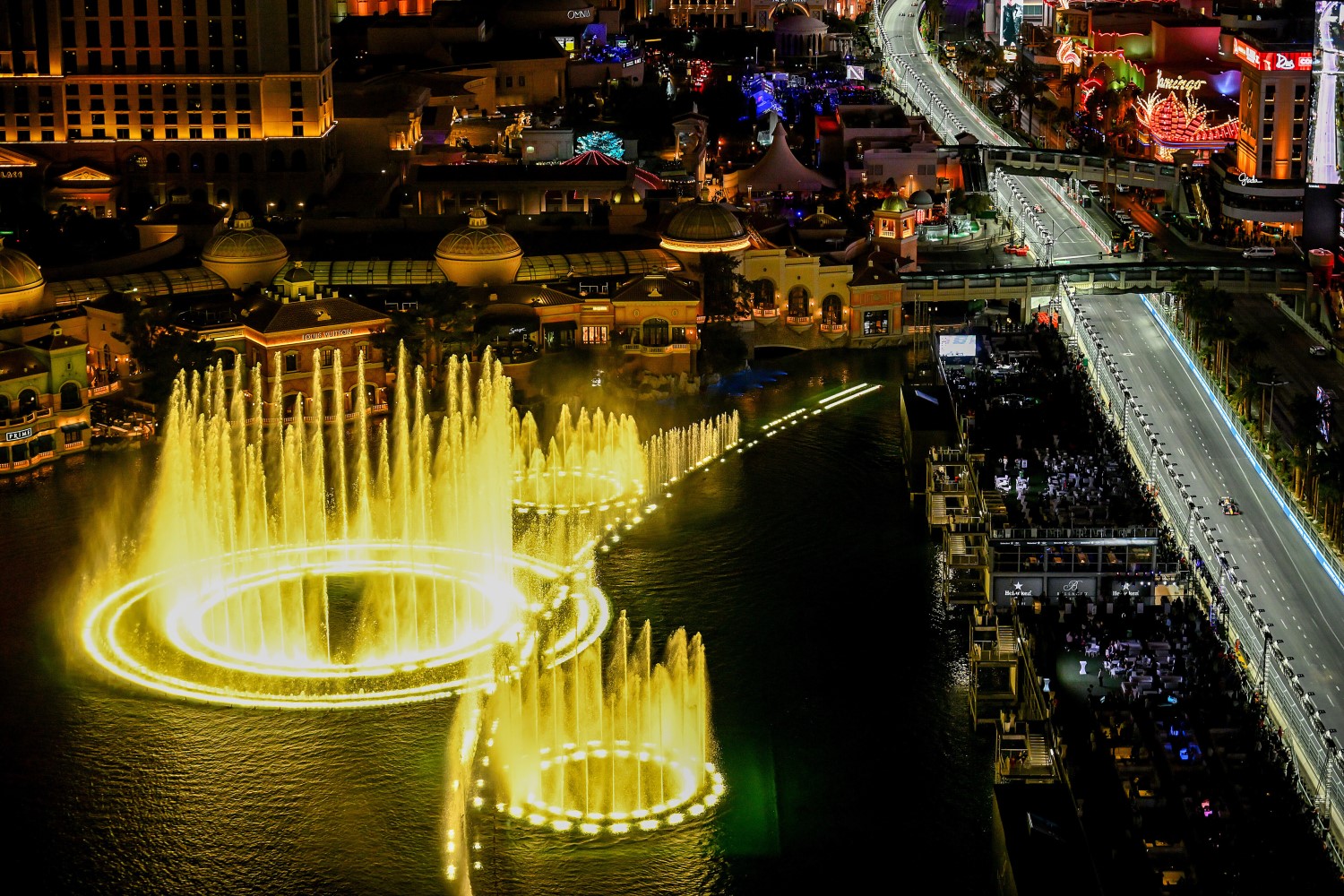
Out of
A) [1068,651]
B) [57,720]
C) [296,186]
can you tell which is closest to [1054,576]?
[1068,651]

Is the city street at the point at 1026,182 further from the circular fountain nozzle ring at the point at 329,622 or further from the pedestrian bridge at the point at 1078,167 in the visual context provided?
the circular fountain nozzle ring at the point at 329,622

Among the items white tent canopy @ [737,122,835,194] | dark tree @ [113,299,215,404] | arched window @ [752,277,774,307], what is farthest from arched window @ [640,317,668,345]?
white tent canopy @ [737,122,835,194]

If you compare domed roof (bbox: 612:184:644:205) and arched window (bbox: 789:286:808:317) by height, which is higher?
domed roof (bbox: 612:184:644:205)

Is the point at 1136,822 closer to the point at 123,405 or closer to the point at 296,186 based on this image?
the point at 123,405

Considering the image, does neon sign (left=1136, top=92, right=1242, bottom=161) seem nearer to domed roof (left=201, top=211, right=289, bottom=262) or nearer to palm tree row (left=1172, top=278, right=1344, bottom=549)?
palm tree row (left=1172, top=278, right=1344, bottom=549)

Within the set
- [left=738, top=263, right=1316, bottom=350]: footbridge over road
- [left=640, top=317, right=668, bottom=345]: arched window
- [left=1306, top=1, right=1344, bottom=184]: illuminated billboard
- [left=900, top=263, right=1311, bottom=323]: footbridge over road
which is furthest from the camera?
[left=1306, top=1, right=1344, bottom=184]: illuminated billboard

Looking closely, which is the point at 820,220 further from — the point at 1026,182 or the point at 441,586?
the point at 441,586
